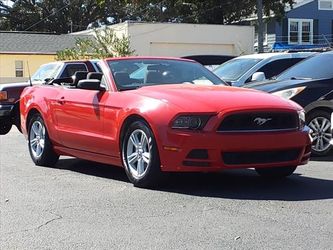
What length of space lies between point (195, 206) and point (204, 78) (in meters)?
2.49

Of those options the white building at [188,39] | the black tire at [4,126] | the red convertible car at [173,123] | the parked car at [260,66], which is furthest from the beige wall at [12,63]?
the red convertible car at [173,123]

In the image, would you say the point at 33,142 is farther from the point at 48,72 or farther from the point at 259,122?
the point at 48,72

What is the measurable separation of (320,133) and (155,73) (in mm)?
3056

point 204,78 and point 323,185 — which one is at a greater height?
point 204,78

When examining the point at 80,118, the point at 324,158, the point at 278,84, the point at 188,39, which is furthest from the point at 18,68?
the point at 80,118

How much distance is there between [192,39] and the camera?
118ft

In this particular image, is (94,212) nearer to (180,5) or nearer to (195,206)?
(195,206)

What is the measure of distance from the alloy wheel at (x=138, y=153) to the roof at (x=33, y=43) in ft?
110

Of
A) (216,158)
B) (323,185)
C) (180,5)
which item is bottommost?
(323,185)

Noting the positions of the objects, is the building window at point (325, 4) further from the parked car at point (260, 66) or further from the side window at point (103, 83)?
the side window at point (103, 83)

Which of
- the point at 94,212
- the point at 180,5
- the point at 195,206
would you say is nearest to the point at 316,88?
the point at 195,206

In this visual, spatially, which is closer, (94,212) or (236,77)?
(94,212)

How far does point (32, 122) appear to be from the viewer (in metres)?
9.30

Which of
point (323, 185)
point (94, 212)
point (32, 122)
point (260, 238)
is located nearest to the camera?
point (260, 238)
